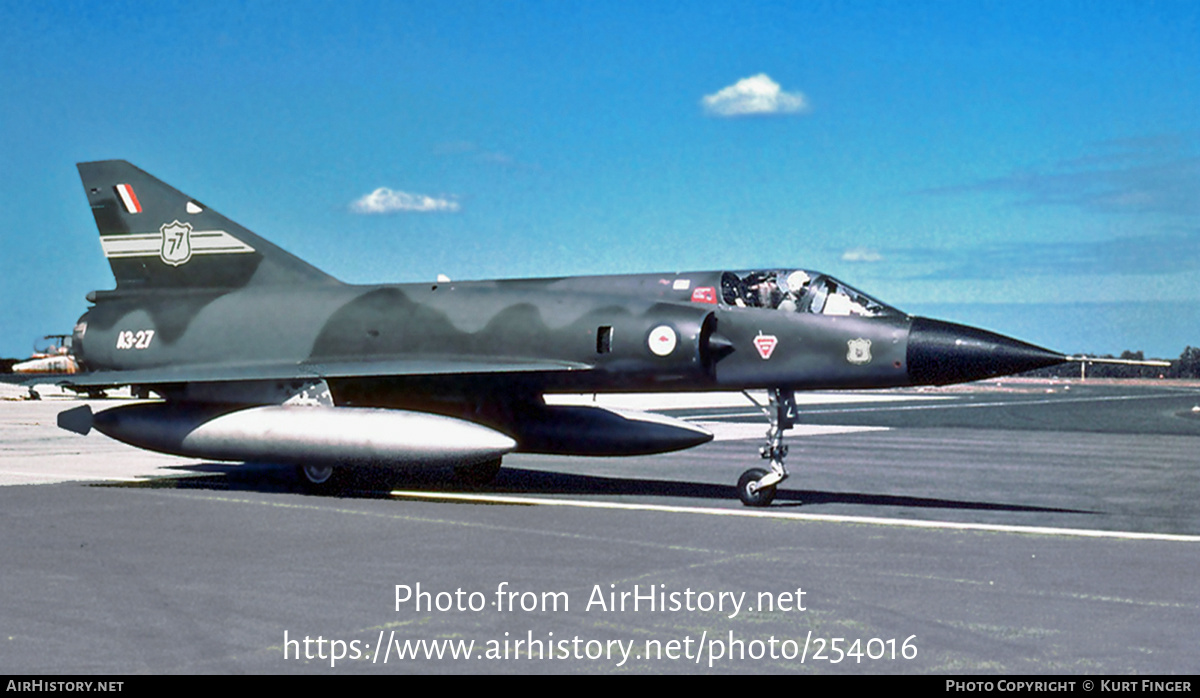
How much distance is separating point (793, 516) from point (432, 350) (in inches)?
209

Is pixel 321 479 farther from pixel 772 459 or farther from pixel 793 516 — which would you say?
pixel 793 516

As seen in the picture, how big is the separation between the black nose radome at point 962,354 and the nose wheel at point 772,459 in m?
1.56

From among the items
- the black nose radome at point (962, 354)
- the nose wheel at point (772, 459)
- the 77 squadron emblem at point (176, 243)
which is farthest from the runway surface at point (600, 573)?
the 77 squadron emblem at point (176, 243)

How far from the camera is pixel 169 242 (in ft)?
55.0

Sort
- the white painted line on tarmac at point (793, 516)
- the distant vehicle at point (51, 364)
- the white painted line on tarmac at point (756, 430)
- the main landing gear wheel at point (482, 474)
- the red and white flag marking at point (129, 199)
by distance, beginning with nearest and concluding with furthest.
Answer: the white painted line on tarmac at point (793, 516) < the main landing gear wheel at point (482, 474) < the red and white flag marking at point (129, 199) < the white painted line on tarmac at point (756, 430) < the distant vehicle at point (51, 364)

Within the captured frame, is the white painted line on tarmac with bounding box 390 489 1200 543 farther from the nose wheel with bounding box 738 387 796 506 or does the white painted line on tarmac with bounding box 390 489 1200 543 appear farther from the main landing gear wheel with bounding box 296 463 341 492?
the main landing gear wheel with bounding box 296 463 341 492

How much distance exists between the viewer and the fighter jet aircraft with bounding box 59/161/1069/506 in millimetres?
12547

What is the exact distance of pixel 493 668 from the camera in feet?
19.0

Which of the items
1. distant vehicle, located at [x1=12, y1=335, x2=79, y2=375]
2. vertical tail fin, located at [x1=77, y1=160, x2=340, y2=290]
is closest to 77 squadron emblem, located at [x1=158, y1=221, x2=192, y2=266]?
vertical tail fin, located at [x1=77, y1=160, x2=340, y2=290]

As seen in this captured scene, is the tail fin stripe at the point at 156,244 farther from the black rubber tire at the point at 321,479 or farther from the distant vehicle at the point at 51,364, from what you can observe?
the distant vehicle at the point at 51,364

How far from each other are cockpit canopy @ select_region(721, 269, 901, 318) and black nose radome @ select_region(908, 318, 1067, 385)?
21.9 inches

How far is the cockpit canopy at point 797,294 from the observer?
1259 centimetres

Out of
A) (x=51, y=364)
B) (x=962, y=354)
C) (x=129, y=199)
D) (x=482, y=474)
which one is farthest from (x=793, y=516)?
(x=51, y=364)
